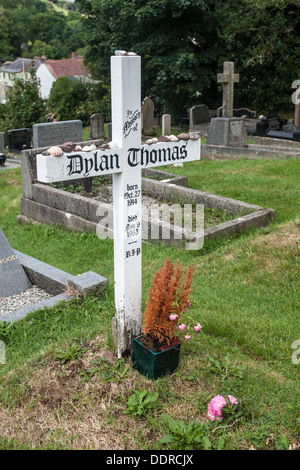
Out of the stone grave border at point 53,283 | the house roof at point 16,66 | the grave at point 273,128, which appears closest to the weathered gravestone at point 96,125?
the grave at point 273,128

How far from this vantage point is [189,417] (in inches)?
119

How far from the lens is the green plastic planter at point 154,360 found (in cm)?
329

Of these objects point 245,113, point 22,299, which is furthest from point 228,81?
point 22,299

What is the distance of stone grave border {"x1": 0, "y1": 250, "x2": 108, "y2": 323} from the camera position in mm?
4598

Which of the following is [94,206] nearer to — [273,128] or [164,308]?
[164,308]

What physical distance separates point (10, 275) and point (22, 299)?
1.03ft

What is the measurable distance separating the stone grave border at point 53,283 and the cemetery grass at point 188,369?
0.36 ft

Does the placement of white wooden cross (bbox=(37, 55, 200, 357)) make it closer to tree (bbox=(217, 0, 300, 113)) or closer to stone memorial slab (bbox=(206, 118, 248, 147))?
stone memorial slab (bbox=(206, 118, 248, 147))

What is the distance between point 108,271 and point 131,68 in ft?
10.3

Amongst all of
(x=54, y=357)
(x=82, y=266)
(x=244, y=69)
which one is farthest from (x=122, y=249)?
(x=244, y=69)

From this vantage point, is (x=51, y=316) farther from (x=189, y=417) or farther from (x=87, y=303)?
(x=189, y=417)

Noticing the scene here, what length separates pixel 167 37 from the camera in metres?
18.2

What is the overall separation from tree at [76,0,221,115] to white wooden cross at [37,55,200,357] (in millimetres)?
14994

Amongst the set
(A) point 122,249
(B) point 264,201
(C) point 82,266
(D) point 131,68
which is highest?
(D) point 131,68
